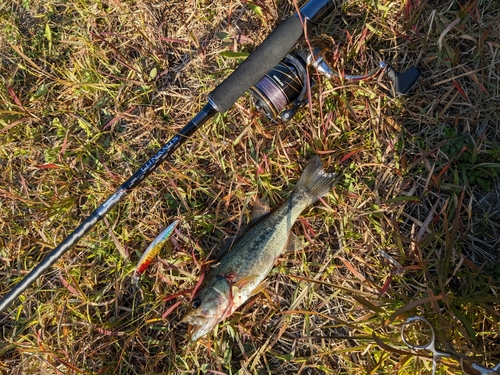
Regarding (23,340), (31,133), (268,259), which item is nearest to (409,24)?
(268,259)

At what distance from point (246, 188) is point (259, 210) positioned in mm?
248

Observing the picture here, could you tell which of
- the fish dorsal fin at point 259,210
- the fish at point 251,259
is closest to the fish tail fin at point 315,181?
the fish at point 251,259

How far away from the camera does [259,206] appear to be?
3246 mm

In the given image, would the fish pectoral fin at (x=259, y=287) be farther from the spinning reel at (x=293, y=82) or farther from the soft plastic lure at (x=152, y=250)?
the spinning reel at (x=293, y=82)

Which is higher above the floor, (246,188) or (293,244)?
(246,188)

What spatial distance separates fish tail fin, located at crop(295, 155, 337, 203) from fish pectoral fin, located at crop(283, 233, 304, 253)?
30 cm

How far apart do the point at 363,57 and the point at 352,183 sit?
3.24 feet

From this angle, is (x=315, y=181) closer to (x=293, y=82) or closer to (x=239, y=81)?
(x=293, y=82)

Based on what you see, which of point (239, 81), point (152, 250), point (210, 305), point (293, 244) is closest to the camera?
point (210, 305)

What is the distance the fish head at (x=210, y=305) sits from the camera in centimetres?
291

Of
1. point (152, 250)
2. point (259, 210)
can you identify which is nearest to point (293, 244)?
point (259, 210)

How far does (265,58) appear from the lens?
10.1ft

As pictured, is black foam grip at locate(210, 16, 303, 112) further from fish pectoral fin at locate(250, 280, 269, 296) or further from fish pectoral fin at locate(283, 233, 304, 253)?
fish pectoral fin at locate(250, 280, 269, 296)

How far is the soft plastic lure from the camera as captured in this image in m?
3.29
